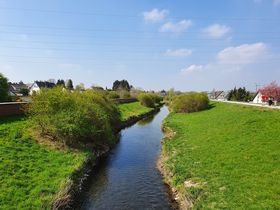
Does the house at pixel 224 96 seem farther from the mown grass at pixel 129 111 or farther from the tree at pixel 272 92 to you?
the mown grass at pixel 129 111

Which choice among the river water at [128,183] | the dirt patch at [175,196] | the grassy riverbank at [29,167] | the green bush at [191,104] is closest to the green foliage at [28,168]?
the grassy riverbank at [29,167]

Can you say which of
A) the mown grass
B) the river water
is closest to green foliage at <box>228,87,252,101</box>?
the mown grass

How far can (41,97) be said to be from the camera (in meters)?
22.7

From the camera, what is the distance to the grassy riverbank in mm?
11703

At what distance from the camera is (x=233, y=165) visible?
14711 mm

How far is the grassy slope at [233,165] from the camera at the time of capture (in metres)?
11.1

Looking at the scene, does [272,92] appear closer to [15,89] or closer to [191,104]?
[191,104]

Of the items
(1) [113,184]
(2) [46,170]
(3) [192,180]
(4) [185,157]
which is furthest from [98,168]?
(3) [192,180]

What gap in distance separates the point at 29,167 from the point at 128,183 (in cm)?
588

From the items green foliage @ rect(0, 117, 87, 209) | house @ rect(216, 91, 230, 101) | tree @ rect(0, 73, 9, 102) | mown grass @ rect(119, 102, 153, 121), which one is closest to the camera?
green foliage @ rect(0, 117, 87, 209)

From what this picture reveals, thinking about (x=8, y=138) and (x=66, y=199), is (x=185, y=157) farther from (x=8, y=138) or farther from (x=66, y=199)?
(x=8, y=138)

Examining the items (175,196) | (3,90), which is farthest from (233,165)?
(3,90)

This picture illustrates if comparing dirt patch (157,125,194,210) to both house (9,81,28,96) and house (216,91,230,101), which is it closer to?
house (9,81,28,96)

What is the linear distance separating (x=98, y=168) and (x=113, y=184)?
3348 millimetres
